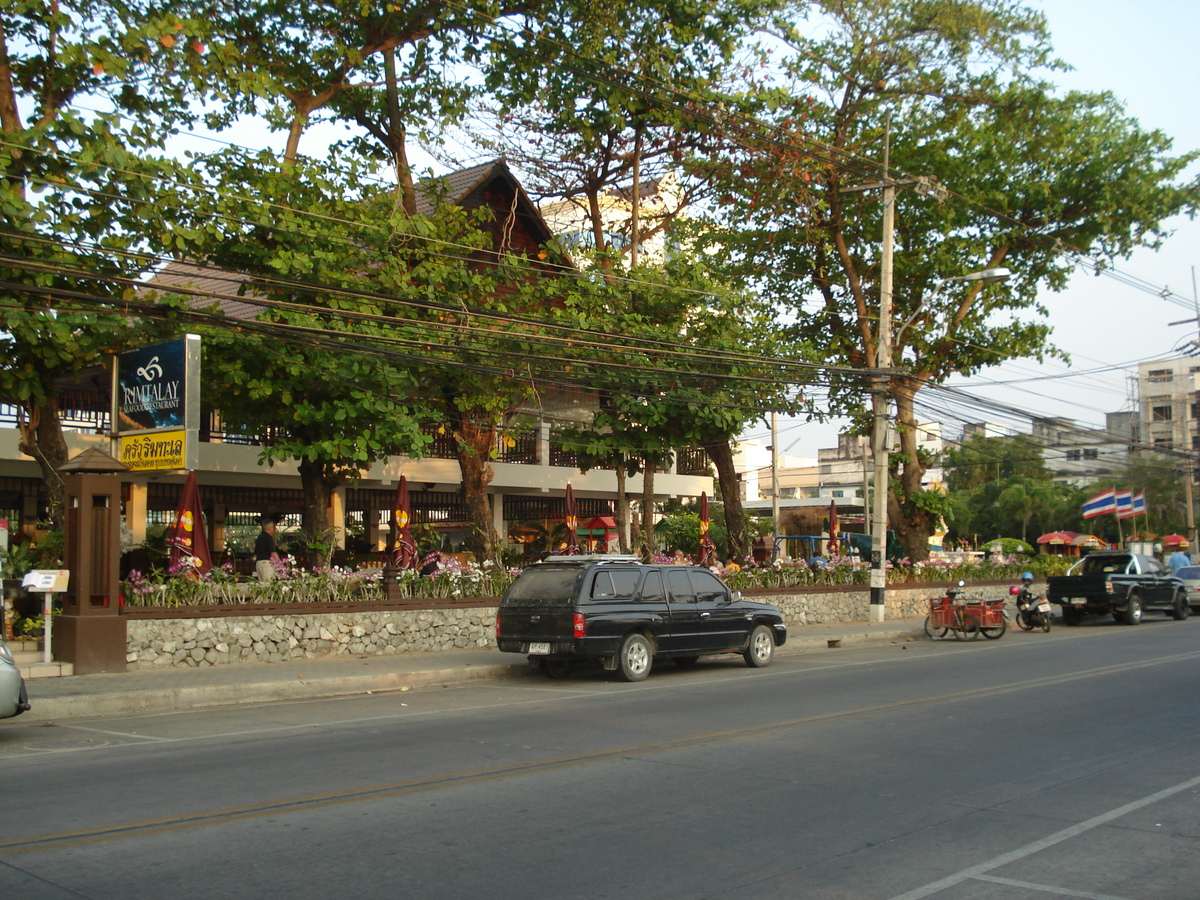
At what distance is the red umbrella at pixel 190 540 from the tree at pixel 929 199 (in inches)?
617

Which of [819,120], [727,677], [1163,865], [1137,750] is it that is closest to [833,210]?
[819,120]

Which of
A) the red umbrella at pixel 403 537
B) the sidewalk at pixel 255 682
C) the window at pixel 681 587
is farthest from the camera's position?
the red umbrella at pixel 403 537

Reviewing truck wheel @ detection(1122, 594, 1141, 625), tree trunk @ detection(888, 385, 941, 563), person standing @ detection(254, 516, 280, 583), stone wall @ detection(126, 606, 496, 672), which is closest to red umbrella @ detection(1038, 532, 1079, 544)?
tree trunk @ detection(888, 385, 941, 563)

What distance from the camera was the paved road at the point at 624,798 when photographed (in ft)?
18.6

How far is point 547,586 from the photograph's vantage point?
15.0 m

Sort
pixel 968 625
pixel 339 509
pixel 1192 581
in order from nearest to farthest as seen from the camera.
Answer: pixel 968 625 < pixel 339 509 < pixel 1192 581

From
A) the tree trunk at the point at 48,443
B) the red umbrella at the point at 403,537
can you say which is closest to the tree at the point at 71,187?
the tree trunk at the point at 48,443

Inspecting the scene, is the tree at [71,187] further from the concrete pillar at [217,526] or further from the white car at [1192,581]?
the white car at [1192,581]

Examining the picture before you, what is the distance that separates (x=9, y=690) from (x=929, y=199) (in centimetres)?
2614

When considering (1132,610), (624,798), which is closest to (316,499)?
(624,798)

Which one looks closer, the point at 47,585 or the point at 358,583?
the point at 47,585

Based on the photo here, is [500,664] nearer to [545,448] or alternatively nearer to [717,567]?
[717,567]

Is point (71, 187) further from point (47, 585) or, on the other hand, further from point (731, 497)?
point (731, 497)

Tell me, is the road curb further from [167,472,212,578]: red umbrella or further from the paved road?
[167,472,212,578]: red umbrella
